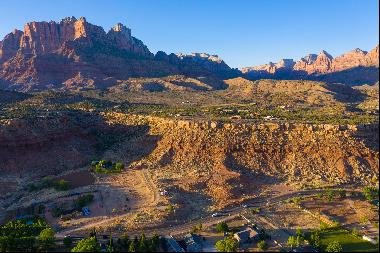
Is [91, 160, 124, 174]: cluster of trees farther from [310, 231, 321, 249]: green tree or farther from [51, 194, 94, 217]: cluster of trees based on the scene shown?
[310, 231, 321, 249]: green tree

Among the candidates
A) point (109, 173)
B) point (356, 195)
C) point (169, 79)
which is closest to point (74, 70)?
point (169, 79)

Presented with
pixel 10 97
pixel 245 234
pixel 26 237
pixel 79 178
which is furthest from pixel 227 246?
pixel 10 97

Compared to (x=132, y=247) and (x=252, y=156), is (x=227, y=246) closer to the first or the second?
(x=132, y=247)

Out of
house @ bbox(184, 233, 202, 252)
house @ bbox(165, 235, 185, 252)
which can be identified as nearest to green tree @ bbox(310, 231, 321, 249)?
house @ bbox(184, 233, 202, 252)

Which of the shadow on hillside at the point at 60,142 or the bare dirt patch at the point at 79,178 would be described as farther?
the shadow on hillside at the point at 60,142

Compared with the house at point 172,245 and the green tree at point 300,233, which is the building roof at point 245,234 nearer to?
the green tree at point 300,233

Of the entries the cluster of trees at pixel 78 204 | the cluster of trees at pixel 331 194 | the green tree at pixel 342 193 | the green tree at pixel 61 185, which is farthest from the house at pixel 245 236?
the green tree at pixel 61 185
